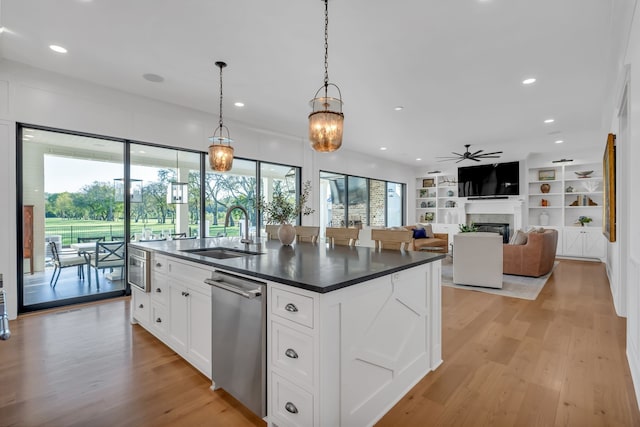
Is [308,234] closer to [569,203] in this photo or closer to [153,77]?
[153,77]

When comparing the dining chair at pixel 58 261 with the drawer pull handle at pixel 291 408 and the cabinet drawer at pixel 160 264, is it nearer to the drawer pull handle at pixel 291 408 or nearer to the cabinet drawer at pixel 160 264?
the cabinet drawer at pixel 160 264

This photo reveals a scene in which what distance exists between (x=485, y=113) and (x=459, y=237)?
6.83ft

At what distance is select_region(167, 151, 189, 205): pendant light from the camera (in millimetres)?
4984

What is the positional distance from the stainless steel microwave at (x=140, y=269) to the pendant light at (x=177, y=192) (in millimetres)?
1912

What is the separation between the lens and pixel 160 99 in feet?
15.0

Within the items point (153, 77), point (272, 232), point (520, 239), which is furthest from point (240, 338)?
point (520, 239)

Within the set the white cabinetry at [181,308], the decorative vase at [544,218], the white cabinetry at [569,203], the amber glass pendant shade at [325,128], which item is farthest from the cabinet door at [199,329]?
the decorative vase at [544,218]

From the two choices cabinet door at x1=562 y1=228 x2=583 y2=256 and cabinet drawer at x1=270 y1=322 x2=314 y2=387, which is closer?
cabinet drawer at x1=270 y1=322 x2=314 y2=387

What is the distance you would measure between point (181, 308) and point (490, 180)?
30.3 ft

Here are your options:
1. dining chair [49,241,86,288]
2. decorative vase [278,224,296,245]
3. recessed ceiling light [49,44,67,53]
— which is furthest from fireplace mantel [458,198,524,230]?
recessed ceiling light [49,44,67,53]

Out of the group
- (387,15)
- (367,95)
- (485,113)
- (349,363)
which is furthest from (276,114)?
(349,363)

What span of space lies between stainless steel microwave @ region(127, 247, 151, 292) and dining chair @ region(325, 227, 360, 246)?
5.90 feet

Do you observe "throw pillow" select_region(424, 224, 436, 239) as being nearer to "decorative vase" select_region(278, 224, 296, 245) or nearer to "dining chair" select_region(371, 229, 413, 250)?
"dining chair" select_region(371, 229, 413, 250)

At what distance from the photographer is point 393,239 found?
9.03ft
